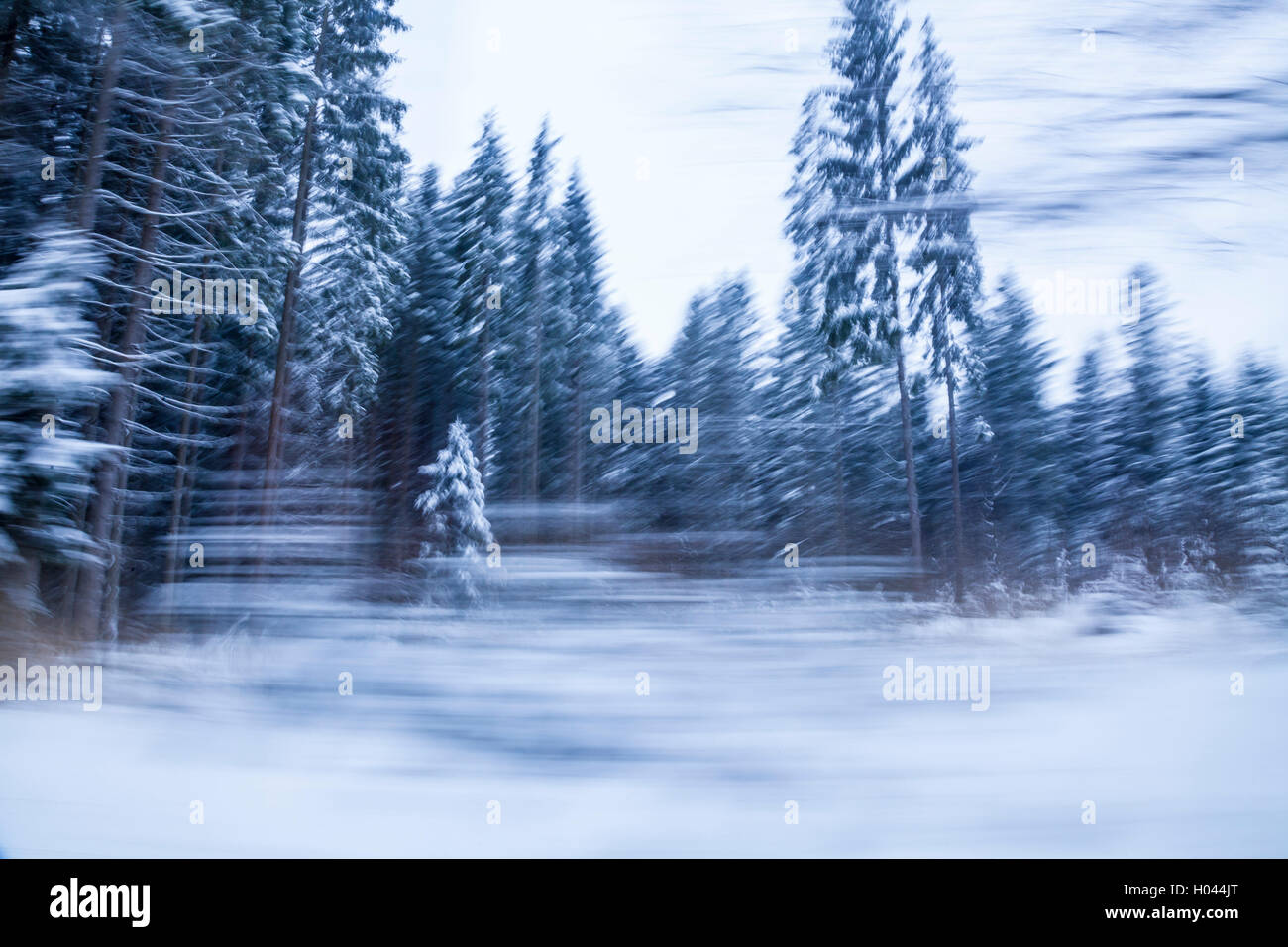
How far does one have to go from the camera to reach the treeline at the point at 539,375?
8.35 feet

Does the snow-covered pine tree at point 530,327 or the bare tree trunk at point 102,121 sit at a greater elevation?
the bare tree trunk at point 102,121

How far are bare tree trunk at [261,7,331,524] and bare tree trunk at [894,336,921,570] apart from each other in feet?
7.98

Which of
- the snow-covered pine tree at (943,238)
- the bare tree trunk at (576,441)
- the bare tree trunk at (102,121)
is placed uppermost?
the bare tree trunk at (102,121)

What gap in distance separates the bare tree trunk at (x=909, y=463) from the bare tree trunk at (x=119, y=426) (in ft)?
10.2

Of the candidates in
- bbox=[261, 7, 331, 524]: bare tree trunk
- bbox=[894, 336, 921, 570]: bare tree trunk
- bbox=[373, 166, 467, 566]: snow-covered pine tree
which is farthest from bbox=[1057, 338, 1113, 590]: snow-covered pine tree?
bbox=[261, 7, 331, 524]: bare tree trunk


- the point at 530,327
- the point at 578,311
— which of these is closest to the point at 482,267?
the point at 530,327

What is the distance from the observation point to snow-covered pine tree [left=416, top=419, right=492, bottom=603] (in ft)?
8.34

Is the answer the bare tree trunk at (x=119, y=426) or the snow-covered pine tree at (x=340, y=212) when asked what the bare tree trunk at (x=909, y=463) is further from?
the bare tree trunk at (x=119, y=426)

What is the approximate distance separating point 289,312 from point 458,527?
169 centimetres

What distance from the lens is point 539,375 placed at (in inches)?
109

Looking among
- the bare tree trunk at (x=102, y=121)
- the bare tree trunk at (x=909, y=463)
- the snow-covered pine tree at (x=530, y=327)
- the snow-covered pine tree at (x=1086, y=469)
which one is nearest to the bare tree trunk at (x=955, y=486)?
the bare tree trunk at (x=909, y=463)

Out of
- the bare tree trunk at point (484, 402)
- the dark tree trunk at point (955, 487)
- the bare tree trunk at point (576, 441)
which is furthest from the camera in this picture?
the bare tree trunk at point (484, 402)

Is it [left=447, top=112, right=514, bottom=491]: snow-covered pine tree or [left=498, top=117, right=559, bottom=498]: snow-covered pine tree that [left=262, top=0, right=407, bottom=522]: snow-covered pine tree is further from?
[left=498, top=117, right=559, bottom=498]: snow-covered pine tree

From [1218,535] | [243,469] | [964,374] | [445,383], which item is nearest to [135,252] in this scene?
[243,469]
